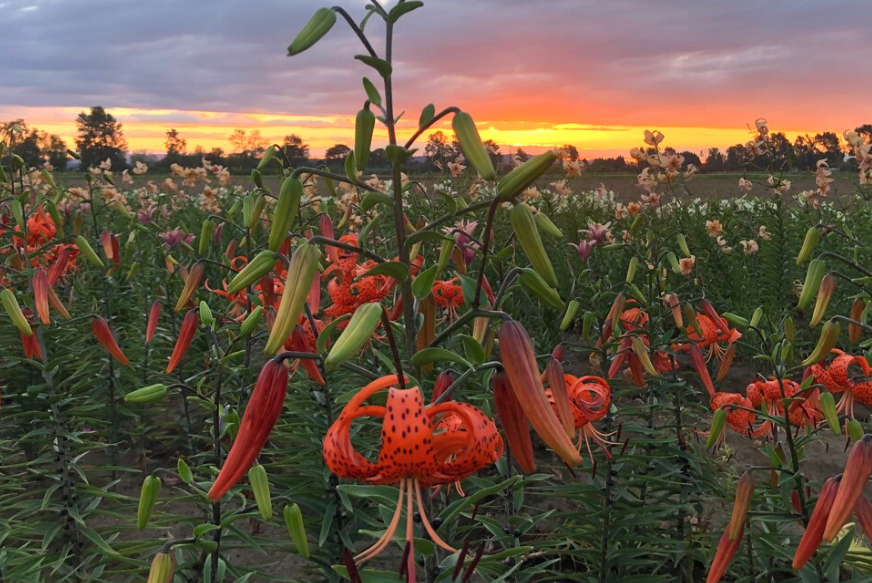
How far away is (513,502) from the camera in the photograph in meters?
1.65

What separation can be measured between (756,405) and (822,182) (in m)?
3.22

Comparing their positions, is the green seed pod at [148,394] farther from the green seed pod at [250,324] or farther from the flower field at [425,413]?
the green seed pod at [250,324]

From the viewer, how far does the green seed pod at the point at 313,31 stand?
3.45 ft

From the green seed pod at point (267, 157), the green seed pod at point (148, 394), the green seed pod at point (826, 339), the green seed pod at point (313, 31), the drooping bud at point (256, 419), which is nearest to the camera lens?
the drooping bud at point (256, 419)

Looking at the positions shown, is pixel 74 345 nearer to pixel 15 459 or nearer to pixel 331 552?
pixel 15 459

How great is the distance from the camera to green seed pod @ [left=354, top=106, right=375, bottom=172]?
1022mm

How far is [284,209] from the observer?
3.34 feet

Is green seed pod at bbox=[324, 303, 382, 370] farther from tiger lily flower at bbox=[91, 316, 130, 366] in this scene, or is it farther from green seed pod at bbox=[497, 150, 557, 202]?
tiger lily flower at bbox=[91, 316, 130, 366]

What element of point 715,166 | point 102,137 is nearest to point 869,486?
point 715,166

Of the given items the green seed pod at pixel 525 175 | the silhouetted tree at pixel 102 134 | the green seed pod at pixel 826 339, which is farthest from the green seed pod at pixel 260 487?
the silhouetted tree at pixel 102 134

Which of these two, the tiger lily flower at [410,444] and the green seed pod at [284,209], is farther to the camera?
the green seed pod at [284,209]

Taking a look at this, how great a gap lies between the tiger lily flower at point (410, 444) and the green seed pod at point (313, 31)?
51 cm

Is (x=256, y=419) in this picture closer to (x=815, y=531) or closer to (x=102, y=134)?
(x=815, y=531)

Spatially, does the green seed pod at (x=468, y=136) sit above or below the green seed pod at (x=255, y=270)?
above
